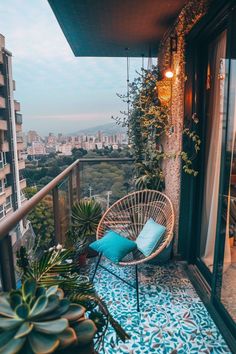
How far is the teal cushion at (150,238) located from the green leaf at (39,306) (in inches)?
62.0

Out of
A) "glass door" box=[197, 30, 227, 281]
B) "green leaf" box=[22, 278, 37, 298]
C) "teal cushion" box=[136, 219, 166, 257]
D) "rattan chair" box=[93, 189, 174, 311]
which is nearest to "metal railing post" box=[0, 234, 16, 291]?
"green leaf" box=[22, 278, 37, 298]

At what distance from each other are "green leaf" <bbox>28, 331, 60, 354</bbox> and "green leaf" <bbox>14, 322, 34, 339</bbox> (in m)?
0.02

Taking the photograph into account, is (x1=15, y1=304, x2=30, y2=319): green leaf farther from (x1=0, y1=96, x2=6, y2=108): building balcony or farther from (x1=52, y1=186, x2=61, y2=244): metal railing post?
(x1=0, y1=96, x2=6, y2=108): building balcony

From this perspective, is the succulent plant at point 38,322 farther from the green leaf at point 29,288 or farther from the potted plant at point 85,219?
the potted plant at point 85,219

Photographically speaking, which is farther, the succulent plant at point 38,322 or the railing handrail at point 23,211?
the railing handrail at point 23,211

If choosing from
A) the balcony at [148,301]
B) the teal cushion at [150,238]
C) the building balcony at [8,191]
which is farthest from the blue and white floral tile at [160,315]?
the building balcony at [8,191]

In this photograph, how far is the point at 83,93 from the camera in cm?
596

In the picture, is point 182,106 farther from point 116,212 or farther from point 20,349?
point 20,349

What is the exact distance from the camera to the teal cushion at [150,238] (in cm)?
241

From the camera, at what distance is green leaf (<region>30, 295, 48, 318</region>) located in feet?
2.86

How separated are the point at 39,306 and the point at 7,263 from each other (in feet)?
1.31

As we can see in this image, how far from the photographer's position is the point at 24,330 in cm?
81

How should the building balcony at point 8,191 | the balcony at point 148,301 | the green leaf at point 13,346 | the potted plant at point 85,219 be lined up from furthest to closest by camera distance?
the building balcony at point 8,191, the potted plant at point 85,219, the balcony at point 148,301, the green leaf at point 13,346

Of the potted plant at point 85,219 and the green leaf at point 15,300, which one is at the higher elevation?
the green leaf at point 15,300
